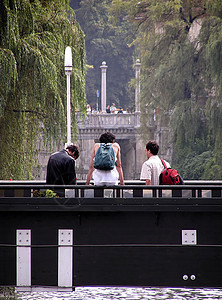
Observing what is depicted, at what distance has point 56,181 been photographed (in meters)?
8.55

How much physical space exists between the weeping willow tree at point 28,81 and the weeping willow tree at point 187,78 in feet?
46.2

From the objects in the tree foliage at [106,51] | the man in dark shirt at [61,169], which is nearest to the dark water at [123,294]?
the man in dark shirt at [61,169]

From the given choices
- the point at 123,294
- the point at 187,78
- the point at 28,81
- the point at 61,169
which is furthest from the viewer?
the point at 187,78

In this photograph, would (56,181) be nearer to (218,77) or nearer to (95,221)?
(95,221)

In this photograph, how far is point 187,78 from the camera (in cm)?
3350

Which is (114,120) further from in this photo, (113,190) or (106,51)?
(113,190)

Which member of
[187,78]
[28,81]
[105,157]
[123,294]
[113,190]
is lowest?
[123,294]

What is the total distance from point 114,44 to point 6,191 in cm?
6085

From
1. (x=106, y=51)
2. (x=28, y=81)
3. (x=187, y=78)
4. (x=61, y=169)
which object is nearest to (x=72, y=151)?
(x=61, y=169)

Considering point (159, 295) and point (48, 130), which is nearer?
point (159, 295)

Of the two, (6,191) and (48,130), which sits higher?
(48,130)

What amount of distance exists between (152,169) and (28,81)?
25.2 ft

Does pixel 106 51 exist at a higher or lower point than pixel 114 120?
higher

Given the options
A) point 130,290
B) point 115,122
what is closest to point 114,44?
point 115,122
